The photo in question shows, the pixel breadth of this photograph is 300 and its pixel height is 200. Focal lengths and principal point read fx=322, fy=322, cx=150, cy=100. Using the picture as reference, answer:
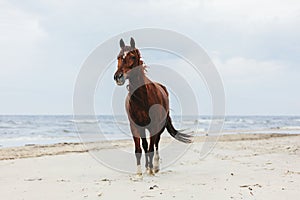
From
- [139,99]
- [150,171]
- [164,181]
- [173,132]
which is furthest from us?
[173,132]

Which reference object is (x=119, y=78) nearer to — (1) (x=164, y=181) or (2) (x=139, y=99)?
(2) (x=139, y=99)

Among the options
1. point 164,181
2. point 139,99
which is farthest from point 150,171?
point 139,99

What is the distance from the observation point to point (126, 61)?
534 centimetres

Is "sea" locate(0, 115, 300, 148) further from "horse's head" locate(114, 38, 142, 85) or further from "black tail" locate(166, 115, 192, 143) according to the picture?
"horse's head" locate(114, 38, 142, 85)

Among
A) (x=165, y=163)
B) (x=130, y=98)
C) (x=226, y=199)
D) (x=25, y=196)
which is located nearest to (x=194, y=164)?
(x=165, y=163)

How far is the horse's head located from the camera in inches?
205

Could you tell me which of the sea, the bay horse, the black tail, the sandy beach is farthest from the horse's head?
the black tail

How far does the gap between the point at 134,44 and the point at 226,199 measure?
2.87 m

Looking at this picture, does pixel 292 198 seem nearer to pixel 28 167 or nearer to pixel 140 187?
pixel 140 187

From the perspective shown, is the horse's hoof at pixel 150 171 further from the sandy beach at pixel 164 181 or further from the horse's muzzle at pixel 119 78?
the horse's muzzle at pixel 119 78

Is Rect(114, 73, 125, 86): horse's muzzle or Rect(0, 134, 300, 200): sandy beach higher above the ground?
Rect(114, 73, 125, 86): horse's muzzle

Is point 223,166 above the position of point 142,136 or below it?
below

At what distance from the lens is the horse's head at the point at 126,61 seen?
17.1ft

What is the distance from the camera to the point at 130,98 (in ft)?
19.0
